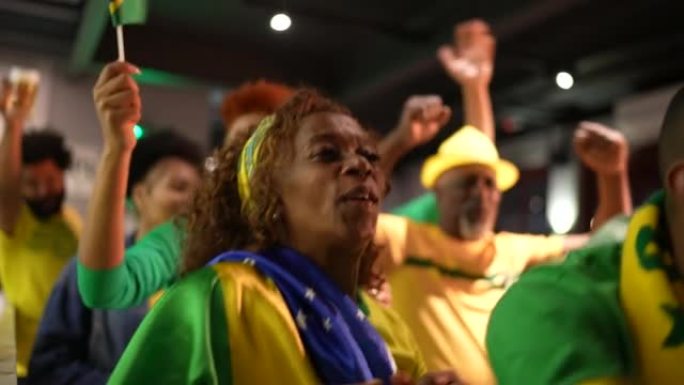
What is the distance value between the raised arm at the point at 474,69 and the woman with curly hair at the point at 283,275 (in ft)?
4.14

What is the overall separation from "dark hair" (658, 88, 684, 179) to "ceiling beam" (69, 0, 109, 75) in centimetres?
241

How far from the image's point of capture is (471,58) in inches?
109

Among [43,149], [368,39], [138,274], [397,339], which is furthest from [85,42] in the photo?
[397,339]

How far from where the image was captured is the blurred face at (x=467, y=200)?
2.64 m

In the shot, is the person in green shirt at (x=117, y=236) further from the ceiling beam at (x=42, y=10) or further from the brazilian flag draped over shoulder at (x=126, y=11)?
the ceiling beam at (x=42, y=10)

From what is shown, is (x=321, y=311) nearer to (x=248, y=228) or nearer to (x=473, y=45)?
(x=248, y=228)

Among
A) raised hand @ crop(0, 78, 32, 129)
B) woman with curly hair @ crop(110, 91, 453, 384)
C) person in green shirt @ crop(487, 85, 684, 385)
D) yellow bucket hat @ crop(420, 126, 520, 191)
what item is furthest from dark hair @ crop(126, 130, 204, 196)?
person in green shirt @ crop(487, 85, 684, 385)

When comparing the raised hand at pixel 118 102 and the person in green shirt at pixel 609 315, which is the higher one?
the raised hand at pixel 118 102

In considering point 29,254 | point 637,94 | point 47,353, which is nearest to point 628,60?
point 637,94

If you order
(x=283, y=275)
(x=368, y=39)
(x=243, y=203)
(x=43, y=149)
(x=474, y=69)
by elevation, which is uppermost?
(x=368, y=39)

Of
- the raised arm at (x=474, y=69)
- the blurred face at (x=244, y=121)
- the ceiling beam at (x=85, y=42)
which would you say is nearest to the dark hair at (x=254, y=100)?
the blurred face at (x=244, y=121)

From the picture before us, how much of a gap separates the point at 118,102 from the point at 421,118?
111cm

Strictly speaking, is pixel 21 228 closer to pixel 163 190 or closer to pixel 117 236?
pixel 163 190

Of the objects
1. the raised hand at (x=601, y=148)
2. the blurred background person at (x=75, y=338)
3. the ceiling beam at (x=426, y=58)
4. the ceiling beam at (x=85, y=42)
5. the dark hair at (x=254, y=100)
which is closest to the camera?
the blurred background person at (x=75, y=338)
